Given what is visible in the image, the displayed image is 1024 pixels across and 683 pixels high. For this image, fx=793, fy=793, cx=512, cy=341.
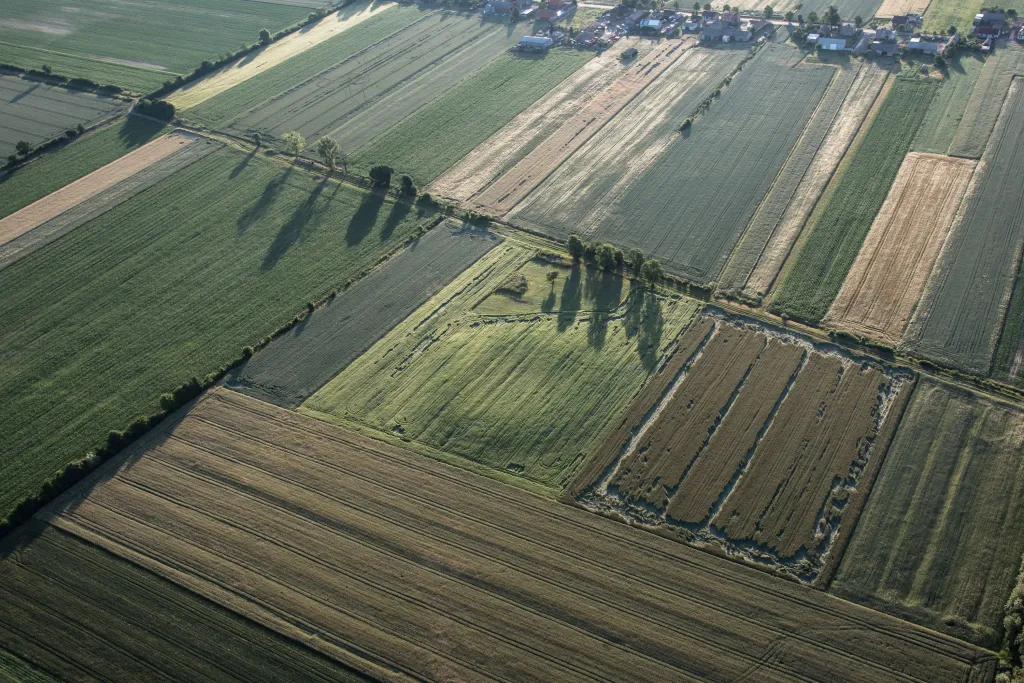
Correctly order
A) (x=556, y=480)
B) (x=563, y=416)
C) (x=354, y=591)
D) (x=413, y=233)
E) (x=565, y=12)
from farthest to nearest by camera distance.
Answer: (x=565, y=12), (x=413, y=233), (x=563, y=416), (x=556, y=480), (x=354, y=591)

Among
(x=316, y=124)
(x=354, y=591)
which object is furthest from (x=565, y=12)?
(x=354, y=591)

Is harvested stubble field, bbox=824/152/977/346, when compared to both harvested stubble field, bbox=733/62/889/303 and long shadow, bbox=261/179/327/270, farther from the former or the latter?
long shadow, bbox=261/179/327/270

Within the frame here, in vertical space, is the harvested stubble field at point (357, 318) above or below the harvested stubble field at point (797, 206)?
below

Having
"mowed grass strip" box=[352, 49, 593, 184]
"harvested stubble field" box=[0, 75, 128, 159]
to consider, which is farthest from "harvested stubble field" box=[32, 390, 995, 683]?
"harvested stubble field" box=[0, 75, 128, 159]

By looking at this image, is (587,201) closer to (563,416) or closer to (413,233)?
(413,233)

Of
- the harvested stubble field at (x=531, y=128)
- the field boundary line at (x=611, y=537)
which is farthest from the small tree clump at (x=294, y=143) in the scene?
the field boundary line at (x=611, y=537)

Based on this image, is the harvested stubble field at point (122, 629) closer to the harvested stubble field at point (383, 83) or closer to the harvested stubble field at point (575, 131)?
the harvested stubble field at point (575, 131)
